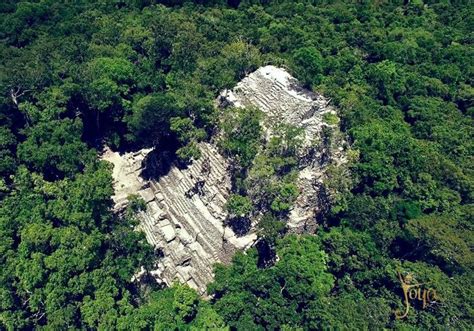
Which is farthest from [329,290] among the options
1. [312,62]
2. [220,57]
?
[220,57]

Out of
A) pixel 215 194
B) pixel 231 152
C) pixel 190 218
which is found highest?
pixel 231 152

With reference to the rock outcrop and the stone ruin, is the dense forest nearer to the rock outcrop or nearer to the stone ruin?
the stone ruin

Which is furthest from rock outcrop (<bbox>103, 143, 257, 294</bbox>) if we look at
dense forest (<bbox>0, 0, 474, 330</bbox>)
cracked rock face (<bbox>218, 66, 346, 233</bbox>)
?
cracked rock face (<bbox>218, 66, 346, 233</bbox>)

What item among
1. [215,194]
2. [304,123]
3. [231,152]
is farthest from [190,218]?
[304,123]

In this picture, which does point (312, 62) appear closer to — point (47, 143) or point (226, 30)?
point (226, 30)

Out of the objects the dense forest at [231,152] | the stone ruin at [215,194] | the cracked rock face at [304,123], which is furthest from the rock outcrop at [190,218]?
the cracked rock face at [304,123]

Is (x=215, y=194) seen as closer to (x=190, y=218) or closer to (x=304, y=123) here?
(x=190, y=218)
